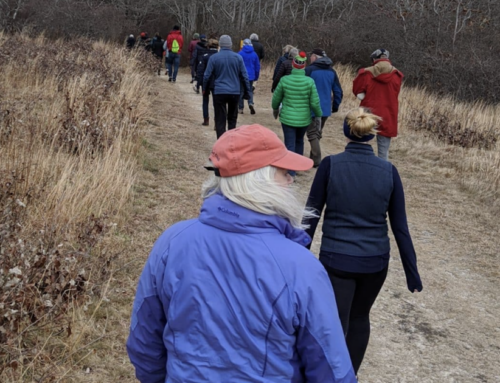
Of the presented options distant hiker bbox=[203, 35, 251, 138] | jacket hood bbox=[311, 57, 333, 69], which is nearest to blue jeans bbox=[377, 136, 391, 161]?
jacket hood bbox=[311, 57, 333, 69]

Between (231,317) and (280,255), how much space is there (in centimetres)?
23

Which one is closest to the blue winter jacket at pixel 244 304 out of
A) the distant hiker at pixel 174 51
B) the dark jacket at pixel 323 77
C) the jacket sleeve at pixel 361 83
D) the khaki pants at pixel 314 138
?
the jacket sleeve at pixel 361 83

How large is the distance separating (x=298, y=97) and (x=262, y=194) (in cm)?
634

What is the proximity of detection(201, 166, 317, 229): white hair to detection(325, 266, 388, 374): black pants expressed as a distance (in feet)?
4.84

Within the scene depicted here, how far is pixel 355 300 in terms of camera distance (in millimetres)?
3494

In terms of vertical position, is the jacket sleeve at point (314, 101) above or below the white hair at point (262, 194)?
below

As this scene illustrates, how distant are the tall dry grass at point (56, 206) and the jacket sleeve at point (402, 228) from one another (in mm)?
2003

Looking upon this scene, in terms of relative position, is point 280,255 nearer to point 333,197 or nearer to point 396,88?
point 333,197

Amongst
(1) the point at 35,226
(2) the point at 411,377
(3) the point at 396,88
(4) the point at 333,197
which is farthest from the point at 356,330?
(3) the point at 396,88

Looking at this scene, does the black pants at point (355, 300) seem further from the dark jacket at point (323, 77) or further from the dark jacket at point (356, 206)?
the dark jacket at point (323, 77)

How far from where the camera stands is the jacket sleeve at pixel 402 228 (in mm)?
3439

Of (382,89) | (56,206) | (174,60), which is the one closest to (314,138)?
(382,89)

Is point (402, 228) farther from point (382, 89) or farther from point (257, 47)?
point (257, 47)

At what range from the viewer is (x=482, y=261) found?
22.1ft
